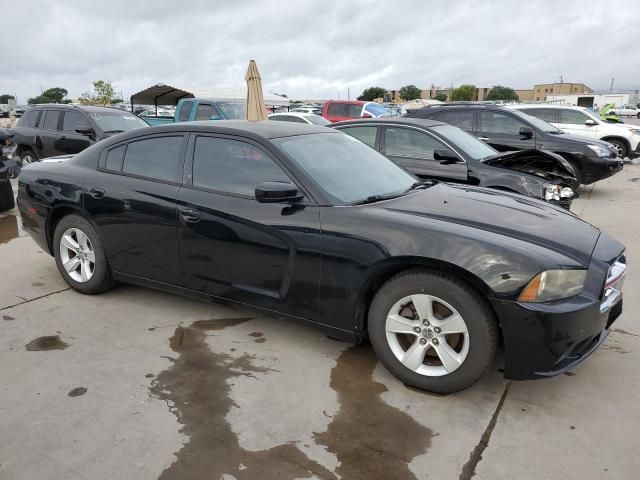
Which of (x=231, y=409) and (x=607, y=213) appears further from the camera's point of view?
(x=607, y=213)

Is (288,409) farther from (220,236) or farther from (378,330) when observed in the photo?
(220,236)

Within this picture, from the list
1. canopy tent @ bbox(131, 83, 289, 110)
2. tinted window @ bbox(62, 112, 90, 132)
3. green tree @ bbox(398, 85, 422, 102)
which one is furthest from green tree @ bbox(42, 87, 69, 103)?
tinted window @ bbox(62, 112, 90, 132)

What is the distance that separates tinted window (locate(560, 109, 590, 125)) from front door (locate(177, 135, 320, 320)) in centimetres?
1193

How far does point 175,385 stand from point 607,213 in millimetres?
7494

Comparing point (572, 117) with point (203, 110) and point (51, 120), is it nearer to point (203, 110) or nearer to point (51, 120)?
point (203, 110)

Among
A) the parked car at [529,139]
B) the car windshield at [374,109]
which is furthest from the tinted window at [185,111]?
the parked car at [529,139]

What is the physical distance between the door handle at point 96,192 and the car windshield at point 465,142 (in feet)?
13.6

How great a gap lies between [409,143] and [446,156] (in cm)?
59

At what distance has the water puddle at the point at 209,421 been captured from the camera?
2359 millimetres

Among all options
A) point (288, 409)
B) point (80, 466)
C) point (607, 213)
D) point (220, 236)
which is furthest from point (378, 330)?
point (607, 213)

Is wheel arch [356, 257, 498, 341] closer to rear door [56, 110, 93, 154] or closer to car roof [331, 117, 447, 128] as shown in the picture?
car roof [331, 117, 447, 128]

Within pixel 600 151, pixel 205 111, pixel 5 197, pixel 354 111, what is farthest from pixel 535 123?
pixel 5 197

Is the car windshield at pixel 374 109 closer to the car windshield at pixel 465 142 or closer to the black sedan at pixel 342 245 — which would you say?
the car windshield at pixel 465 142

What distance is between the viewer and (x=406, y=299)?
115 inches
